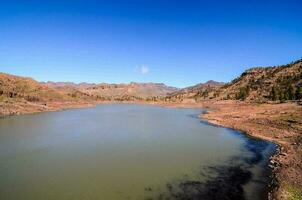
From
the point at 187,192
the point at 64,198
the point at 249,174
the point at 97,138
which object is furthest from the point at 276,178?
the point at 97,138

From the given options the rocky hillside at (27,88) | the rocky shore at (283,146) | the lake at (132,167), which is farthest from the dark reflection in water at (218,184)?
the rocky hillside at (27,88)

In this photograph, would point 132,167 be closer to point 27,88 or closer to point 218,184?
point 218,184

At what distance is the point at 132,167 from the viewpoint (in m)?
33.6

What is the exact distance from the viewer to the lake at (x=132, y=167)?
25516mm

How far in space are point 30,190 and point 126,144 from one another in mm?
22762

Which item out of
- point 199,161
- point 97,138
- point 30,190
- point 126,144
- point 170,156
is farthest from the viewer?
point 97,138

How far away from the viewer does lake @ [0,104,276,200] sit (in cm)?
2552

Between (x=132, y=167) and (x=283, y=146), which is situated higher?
(x=283, y=146)

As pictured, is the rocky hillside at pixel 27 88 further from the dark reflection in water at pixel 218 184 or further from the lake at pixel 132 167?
the dark reflection in water at pixel 218 184

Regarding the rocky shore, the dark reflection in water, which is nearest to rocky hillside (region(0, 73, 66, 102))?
the rocky shore

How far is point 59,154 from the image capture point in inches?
1582

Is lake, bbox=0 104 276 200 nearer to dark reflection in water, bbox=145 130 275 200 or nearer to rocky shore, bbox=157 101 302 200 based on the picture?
dark reflection in water, bbox=145 130 275 200

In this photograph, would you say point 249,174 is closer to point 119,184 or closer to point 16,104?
point 119,184

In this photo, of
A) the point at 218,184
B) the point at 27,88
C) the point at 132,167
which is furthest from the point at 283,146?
the point at 27,88
